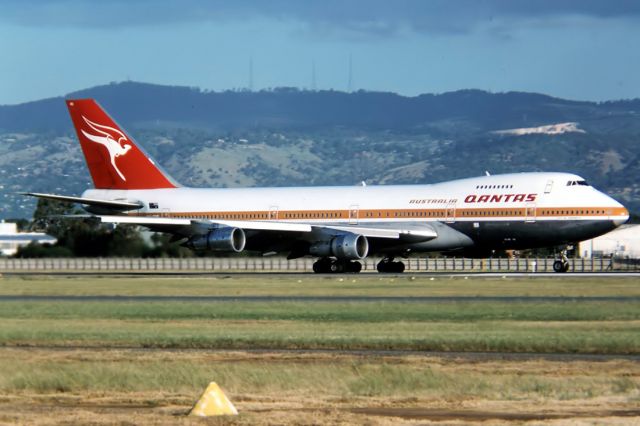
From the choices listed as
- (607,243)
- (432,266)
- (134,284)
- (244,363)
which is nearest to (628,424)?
(244,363)

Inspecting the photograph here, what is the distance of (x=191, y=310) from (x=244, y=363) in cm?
1356

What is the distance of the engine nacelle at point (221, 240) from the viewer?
62.4m

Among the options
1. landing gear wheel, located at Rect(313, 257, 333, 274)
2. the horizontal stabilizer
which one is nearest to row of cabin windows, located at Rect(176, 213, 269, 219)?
the horizontal stabilizer

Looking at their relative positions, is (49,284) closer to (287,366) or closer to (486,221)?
(486,221)

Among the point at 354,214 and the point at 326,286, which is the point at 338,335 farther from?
the point at 354,214

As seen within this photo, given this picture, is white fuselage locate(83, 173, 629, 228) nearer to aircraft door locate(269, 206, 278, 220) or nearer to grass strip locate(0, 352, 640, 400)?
aircraft door locate(269, 206, 278, 220)

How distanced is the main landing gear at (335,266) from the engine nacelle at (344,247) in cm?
138

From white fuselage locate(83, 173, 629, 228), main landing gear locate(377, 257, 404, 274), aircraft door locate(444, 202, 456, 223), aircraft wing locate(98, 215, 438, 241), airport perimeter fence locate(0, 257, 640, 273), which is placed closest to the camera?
white fuselage locate(83, 173, 629, 228)

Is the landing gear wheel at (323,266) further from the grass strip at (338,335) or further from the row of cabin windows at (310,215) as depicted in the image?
the grass strip at (338,335)

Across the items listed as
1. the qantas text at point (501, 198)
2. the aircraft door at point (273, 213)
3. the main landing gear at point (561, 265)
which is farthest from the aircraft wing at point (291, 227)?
the main landing gear at point (561, 265)

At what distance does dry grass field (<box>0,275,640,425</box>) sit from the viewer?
19.4 metres

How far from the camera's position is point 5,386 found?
869 inches

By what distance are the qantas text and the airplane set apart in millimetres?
45

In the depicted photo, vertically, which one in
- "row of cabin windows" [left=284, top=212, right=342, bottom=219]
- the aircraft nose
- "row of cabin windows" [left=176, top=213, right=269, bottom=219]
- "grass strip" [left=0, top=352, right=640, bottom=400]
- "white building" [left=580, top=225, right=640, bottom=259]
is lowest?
"white building" [left=580, top=225, right=640, bottom=259]
